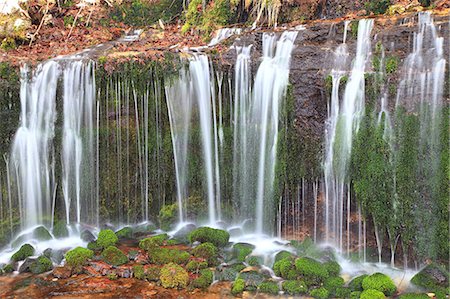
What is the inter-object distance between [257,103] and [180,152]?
223 centimetres

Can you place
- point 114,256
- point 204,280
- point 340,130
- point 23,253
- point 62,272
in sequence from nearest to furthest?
point 204,280, point 62,272, point 114,256, point 23,253, point 340,130

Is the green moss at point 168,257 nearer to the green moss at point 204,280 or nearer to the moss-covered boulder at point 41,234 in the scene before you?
the green moss at point 204,280

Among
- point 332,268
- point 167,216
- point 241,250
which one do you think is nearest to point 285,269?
point 332,268

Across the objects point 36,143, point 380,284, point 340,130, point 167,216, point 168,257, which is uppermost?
point 340,130

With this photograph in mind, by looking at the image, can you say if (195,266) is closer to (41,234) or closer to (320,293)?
(320,293)

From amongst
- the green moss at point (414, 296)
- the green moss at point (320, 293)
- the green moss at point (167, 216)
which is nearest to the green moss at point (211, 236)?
the green moss at point (167, 216)

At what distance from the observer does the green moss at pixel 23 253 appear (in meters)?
9.12

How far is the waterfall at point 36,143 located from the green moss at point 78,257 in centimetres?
233

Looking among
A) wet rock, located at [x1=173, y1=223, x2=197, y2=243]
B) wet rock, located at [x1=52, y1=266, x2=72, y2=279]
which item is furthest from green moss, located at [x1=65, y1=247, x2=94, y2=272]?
wet rock, located at [x1=173, y1=223, x2=197, y2=243]

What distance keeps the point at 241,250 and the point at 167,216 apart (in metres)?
2.61

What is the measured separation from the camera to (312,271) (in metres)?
7.93

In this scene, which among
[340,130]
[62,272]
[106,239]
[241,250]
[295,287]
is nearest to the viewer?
[295,287]

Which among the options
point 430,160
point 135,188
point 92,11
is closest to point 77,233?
point 135,188

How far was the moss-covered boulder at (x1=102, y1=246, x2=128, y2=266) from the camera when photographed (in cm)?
877
